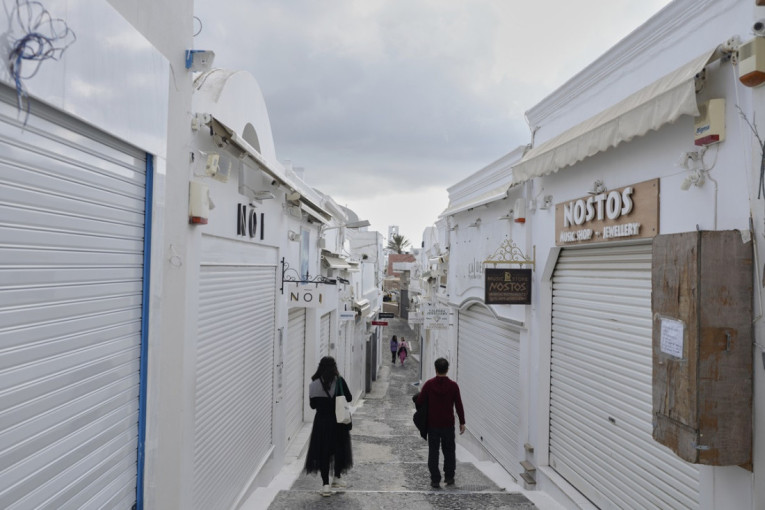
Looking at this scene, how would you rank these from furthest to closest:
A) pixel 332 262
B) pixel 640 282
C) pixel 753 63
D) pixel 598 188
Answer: pixel 332 262 < pixel 598 188 < pixel 640 282 < pixel 753 63

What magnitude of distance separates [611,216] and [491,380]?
5.58m

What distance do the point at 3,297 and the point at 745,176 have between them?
4535mm

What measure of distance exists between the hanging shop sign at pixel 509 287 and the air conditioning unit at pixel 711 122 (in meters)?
3.94

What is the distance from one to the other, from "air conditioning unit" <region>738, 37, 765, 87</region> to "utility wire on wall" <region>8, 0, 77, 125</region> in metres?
4.11

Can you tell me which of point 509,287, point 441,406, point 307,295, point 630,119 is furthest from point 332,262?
point 630,119

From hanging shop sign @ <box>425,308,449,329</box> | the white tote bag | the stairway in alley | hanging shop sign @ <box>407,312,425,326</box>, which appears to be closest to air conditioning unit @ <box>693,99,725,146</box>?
the stairway in alley

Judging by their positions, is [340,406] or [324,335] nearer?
[340,406]

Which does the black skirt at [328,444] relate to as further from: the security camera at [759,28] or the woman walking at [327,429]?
the security camera at [759,28]

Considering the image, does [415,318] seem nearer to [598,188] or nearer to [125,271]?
[598,188]

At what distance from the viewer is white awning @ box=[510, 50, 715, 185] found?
4332 mm

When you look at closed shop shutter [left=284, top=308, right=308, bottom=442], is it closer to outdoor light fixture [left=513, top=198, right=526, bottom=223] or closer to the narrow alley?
the narrow alley

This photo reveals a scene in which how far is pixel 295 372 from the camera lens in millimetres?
11539

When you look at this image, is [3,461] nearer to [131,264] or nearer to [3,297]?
[3,297]

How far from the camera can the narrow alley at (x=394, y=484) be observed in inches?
255
